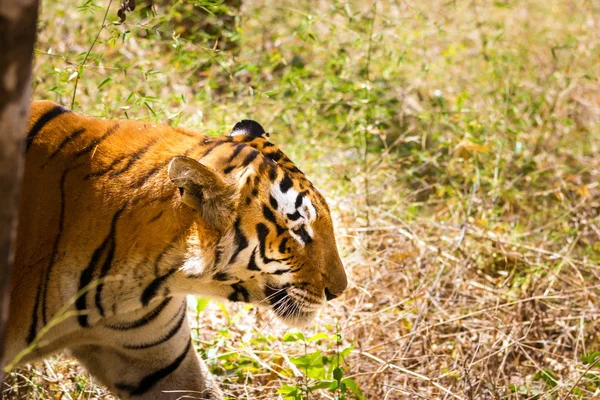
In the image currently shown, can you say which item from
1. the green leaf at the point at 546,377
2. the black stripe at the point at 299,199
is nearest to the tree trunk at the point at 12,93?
the black stripe at the point at 299,199

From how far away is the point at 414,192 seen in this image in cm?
427

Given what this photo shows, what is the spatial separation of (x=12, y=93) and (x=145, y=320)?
57.5 inches

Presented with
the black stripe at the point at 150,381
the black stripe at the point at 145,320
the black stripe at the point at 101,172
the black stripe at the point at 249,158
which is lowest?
the black stripe at the point at 150,381

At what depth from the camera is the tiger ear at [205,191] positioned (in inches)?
89.2

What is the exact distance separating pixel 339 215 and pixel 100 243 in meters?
2.02

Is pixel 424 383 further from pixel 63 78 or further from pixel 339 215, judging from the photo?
pixel 63 78

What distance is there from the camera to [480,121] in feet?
15.9

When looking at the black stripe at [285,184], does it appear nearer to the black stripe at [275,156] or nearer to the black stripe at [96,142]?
the black stripe at [275,156]

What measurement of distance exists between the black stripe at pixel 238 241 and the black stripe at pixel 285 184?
19 centimetres

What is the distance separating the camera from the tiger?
93.4 inches

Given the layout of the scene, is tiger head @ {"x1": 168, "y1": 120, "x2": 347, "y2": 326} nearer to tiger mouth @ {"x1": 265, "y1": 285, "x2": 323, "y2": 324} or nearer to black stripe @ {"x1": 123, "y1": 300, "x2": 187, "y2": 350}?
tiger mouth @ {"x1": 265, "y1": 285, "x2": 323, "y2": 324}

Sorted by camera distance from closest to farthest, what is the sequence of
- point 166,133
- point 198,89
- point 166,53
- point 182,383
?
point 166,133 → point 182,383 → point 198,89 → point 166,53

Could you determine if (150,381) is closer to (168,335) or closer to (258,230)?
(168,335)

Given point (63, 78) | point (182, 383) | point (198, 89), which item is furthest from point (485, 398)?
point (198, 89)
